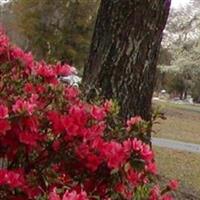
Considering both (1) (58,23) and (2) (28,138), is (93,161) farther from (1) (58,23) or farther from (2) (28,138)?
(1) (58,23)

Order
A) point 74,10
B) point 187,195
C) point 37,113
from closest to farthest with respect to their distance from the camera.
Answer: point 37,113
point 187,195
point 74,10

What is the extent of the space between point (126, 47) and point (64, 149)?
2.81 meters

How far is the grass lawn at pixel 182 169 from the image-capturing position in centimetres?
990

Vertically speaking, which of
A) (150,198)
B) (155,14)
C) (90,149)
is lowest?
(150,198)

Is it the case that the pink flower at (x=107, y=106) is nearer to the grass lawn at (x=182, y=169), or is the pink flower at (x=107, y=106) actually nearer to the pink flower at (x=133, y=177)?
the pink flower at (x=133, y=177)

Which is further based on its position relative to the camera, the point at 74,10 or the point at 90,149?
the point at 74,10

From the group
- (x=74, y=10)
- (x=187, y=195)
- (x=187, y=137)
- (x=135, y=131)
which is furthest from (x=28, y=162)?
(x=74, y=10)

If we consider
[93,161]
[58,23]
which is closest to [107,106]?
[93,161]

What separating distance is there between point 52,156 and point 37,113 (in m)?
0.28

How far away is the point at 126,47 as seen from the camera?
5590 millimetres

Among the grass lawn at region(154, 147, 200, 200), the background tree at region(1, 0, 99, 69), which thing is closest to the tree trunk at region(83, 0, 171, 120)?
the grass lawn at region(154, 147, 200, 200)

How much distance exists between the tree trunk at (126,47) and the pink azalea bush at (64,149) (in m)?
2.46

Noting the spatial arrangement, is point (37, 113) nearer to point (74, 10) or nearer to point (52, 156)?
point (52, 156)

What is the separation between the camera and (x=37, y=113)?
107 inches
